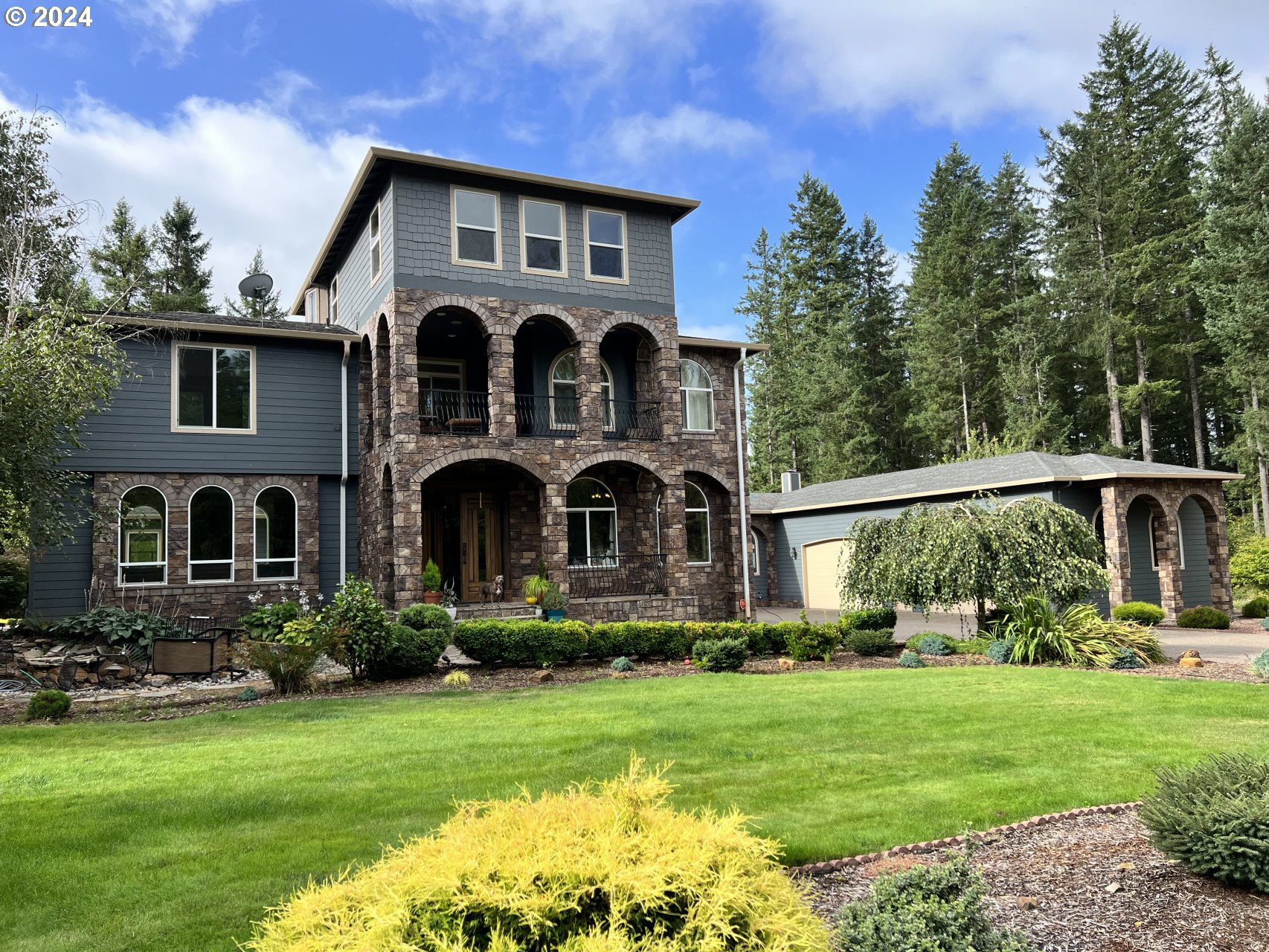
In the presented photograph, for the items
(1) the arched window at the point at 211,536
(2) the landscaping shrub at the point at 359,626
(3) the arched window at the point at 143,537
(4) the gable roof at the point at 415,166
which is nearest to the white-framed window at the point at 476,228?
(4) the gable roof at the point at 415,166

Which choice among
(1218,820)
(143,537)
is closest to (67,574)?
(143,537)

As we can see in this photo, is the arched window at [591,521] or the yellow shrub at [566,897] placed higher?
the arched window at [591,521]

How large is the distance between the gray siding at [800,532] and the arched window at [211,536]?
15764 millimetres

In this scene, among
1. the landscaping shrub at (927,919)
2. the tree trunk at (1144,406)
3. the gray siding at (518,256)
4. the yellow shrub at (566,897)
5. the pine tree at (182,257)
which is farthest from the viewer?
the pine tree at (182,257)

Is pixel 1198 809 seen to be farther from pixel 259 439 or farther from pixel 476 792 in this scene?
pixel 259 439

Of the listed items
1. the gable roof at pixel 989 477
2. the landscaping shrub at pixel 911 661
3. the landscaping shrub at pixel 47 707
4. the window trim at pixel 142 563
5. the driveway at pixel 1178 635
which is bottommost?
the driveway at pixel 1178 635

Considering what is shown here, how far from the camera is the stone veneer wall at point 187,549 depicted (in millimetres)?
14445

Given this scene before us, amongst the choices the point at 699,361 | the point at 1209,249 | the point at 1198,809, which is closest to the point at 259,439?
the point at 699,361

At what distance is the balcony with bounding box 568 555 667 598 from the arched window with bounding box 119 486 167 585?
303 inches

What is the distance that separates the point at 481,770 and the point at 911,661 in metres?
7.64

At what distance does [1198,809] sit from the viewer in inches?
142

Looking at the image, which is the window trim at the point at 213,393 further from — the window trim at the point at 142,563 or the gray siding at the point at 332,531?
the gray siding at the point at 332,531

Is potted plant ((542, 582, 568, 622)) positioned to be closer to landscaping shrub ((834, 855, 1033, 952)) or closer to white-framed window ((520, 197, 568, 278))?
white-framed window ((520, 197, 568, 278))

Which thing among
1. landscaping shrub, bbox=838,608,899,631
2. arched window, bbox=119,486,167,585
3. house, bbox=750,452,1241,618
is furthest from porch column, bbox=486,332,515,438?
house, bbox=750,452,1241,618
